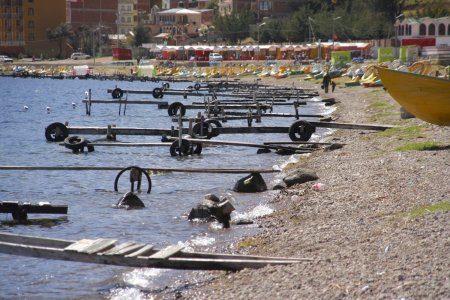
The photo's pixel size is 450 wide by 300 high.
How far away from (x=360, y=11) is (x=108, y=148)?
408 feet

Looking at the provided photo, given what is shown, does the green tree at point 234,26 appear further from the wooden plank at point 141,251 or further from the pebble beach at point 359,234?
the wooden plank at point 141,251

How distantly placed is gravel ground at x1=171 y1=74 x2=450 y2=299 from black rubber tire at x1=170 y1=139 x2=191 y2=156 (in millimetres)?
7816

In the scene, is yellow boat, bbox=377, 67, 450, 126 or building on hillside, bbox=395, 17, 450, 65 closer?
yellow boat, bbox=377, 67, 450, 126

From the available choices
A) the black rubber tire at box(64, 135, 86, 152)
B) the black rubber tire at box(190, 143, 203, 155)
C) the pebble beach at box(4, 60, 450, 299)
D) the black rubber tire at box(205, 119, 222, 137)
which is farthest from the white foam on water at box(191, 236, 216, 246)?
the black rubber tire at box(205, 119, 222, 137)

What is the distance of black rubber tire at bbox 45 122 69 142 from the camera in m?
39.8

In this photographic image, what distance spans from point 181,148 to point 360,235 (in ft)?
63.0

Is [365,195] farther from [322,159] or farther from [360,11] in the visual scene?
[360,11]

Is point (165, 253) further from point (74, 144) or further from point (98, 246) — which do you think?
point (74, 144)

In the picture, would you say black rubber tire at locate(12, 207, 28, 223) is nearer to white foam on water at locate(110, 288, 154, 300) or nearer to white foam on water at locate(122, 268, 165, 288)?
white foam on water at locate(122, 268, 165, 288)

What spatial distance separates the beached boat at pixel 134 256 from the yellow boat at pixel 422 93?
13928mm

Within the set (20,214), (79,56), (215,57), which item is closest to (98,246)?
(20,214)

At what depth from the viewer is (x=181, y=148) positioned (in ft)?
109

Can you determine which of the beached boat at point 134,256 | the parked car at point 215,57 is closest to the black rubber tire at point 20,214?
the beached boat at point 134,256

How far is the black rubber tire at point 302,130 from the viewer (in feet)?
113
